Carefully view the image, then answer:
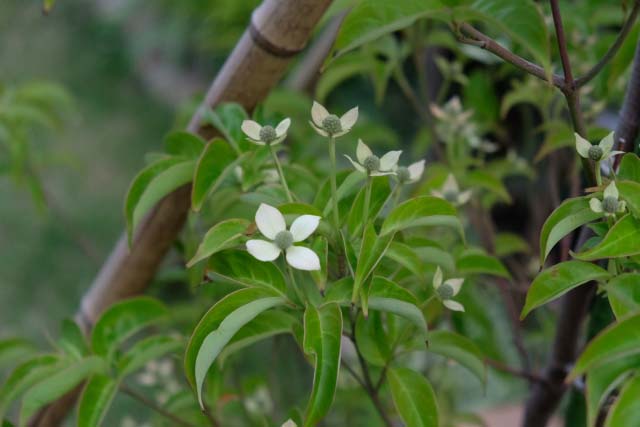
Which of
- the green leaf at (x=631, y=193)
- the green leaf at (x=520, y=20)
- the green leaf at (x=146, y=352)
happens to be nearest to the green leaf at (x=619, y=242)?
the green leaf at (x=631, y=193)

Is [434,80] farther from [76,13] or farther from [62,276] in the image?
[76,13]

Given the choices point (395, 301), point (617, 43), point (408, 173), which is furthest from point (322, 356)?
point (617, 43)

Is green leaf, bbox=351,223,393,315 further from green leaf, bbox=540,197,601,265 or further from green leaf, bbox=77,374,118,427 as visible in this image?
green leaf, bbox=77,374,118,427

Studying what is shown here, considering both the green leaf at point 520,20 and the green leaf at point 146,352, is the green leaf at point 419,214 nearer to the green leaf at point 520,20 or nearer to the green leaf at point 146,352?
the green leaf at point 520,20

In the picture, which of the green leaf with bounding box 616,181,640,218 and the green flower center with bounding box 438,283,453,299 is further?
the green flower center with bounding box 438,283,453,299

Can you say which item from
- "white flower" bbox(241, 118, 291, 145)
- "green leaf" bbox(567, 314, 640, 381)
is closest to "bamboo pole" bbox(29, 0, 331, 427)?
"white flower" bbox(241, 118, 291, 145)

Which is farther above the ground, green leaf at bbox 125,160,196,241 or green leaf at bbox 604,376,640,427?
green leaf at bbox 604,376,640,427

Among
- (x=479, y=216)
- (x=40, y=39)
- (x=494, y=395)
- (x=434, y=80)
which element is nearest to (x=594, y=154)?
(x=479, y=216)
